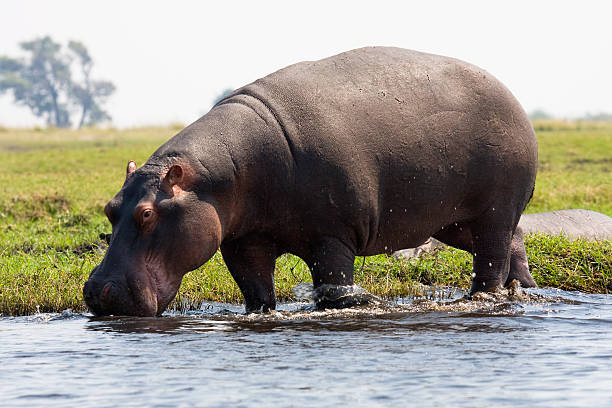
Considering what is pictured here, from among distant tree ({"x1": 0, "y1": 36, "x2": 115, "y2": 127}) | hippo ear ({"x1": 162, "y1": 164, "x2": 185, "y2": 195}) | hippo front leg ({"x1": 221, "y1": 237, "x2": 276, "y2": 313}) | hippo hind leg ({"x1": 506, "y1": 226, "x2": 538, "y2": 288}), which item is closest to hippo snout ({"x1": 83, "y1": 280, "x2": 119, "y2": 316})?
hippo ear ({"x1": 162, "y1": 164, "x2": 185, "y2": 195})

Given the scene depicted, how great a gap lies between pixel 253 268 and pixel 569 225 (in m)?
5.17

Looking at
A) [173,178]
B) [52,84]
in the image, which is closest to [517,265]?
[173,178]

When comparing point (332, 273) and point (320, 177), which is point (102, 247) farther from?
point (320, 177)

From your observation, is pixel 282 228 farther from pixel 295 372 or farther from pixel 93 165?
pixel 93 165

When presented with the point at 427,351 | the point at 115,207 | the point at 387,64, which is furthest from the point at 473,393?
the point at 387,64

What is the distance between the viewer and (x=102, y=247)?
10.2 meters

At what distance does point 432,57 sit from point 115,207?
274cm

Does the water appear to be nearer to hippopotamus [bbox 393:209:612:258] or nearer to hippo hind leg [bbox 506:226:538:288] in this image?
hippo hind leg [bbox 506:226:538:288]

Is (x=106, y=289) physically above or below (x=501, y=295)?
above

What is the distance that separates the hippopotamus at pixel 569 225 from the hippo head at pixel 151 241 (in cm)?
450

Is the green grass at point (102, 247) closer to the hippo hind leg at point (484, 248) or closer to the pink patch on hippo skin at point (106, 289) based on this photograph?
the hippo hind leg at point (484, 248)

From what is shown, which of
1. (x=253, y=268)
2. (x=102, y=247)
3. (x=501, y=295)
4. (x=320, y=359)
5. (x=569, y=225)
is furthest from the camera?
(x=569, y=225)

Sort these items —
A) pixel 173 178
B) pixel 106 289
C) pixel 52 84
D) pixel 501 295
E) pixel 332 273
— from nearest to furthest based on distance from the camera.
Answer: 1. pixel 106 289
2. pixel 173 178
3. pixel 332 273
4. pixel 501 295
5. pixel 52 84

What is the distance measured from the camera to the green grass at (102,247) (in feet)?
26.4
